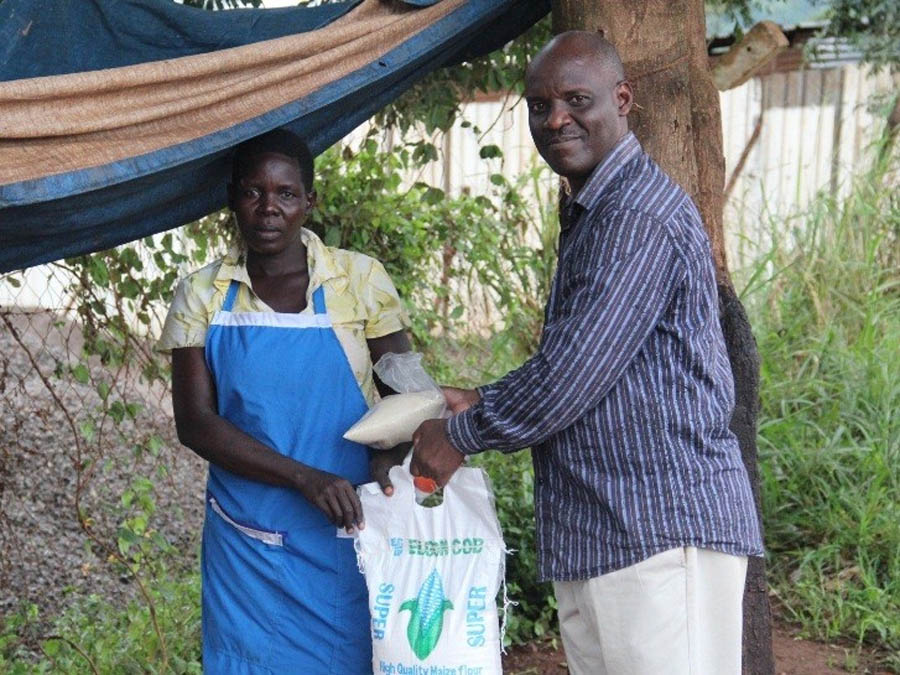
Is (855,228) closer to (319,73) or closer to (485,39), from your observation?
(485,39)

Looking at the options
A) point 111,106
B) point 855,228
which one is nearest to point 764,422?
point 855,228

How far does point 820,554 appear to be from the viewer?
15.4 feet

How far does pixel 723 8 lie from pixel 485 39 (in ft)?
Answer: 6.83

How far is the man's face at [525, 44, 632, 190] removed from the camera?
2.41m

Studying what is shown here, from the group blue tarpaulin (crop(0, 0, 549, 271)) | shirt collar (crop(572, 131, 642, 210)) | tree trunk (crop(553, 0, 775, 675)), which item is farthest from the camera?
tree trunk (crop(553, 0, 775, 675))

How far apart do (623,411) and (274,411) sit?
79 cm

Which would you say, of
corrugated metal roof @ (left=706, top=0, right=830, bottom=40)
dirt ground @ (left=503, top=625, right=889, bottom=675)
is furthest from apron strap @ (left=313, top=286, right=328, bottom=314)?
corrugated metal roof @ (left=706, top=0, right=830, bottom=40)

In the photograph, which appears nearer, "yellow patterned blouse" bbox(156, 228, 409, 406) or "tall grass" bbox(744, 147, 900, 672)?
"yellow patterned blouse" bbox(156, 228, 409, 406)

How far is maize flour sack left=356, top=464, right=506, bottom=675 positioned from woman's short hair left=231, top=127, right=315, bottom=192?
69cm

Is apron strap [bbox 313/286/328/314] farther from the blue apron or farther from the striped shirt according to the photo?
the striped shirt

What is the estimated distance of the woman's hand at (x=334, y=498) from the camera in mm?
2623

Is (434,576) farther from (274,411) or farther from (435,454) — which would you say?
(274,411)

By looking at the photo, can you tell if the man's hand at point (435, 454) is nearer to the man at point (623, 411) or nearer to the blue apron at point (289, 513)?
the man at point (623, 411)

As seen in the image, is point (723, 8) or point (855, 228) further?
point (855, 228)
